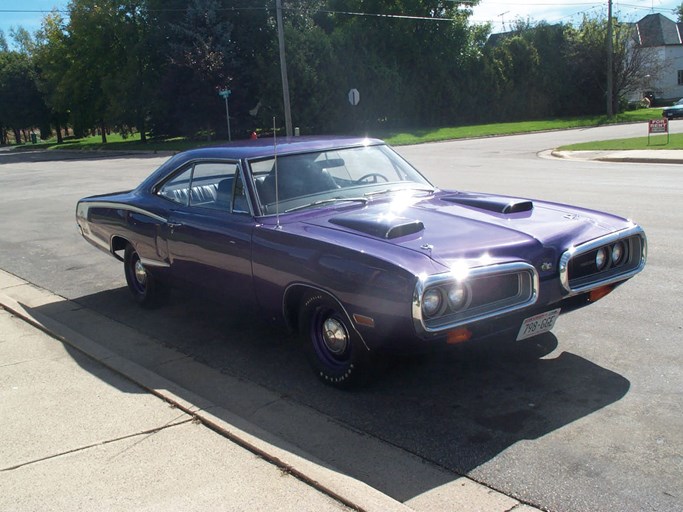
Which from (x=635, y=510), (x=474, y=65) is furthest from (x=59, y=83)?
(x=635, y=510)

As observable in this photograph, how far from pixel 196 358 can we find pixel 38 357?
122cm

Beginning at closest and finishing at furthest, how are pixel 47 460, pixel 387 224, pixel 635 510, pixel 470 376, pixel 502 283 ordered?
pixel 635 510 < pixel 47 460 < pixel 502 283 < pixel 387 224 < pixel 470 376

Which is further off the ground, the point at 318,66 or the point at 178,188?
the point at 318,66

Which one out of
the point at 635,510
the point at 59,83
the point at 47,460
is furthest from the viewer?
the point at 59,83

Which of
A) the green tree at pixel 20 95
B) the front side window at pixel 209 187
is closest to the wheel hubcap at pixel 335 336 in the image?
the front side window at pixel 209 187

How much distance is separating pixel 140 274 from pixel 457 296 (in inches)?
156

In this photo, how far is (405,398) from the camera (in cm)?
445

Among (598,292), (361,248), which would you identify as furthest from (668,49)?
(361,248)

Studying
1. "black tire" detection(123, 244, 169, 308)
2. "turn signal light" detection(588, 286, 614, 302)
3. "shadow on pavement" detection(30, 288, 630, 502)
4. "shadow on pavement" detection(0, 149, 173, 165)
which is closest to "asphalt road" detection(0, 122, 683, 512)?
"shadow on pavement" detection(30, 288, 630, 502)

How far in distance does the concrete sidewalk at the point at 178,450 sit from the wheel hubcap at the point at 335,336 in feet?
1.40

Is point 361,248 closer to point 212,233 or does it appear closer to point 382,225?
point 382,225

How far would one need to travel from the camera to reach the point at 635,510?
3.08m

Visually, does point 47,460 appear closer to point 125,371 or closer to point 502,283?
point 125,371

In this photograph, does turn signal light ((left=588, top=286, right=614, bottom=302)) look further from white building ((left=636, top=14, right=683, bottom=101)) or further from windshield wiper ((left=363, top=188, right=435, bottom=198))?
white building ((left=636, top=14, right=683, bottom=101))
